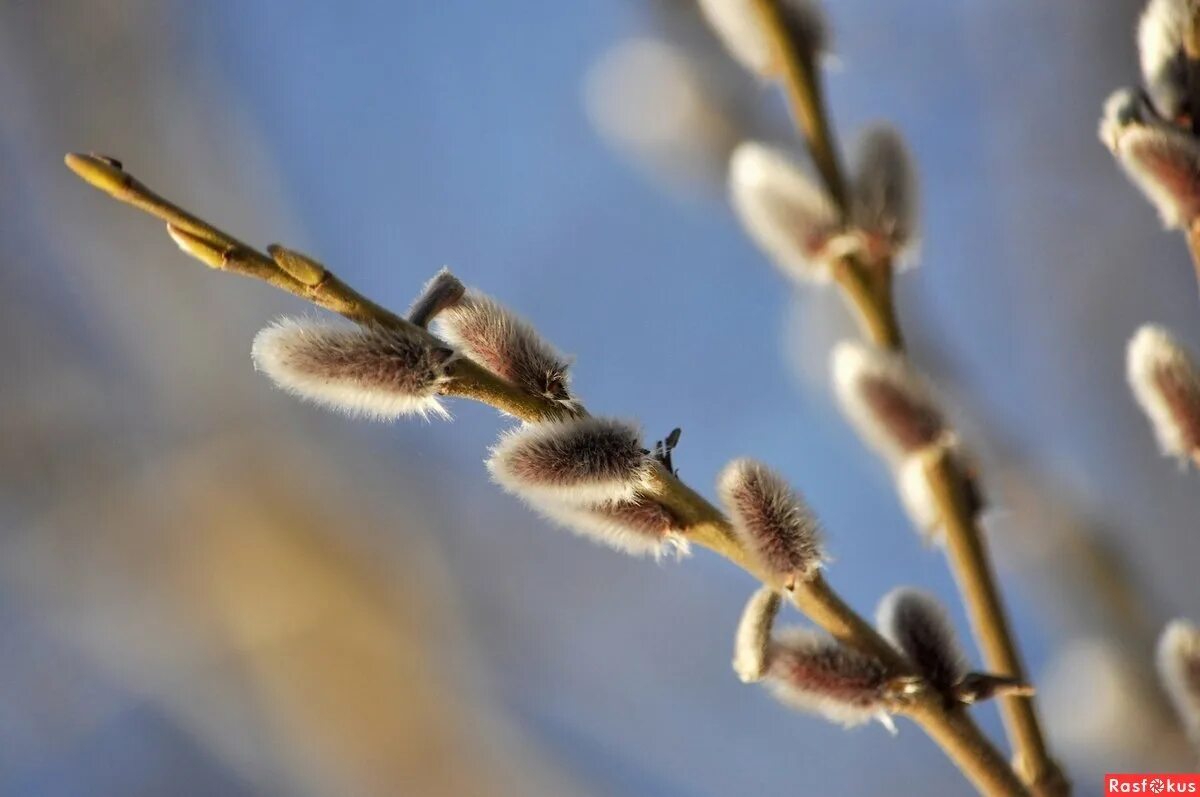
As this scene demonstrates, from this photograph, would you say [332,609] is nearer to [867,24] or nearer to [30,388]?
[30,388]

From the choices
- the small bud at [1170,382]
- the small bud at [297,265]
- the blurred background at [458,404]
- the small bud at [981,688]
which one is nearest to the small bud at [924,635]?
the small bud at [981,688]

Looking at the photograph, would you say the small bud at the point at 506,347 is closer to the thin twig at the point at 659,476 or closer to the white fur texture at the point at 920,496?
the thin twig at the point at 659,476

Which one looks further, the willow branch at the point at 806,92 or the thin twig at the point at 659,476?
the willow branch at the point at 806,92

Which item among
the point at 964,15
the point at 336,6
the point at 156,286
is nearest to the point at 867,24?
the point at 964,15

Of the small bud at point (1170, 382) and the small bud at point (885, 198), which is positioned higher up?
the small bud at point (885, 198)

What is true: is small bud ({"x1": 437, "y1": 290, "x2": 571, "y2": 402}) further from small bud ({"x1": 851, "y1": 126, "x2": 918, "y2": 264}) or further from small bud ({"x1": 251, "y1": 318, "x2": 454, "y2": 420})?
small bud ({"x1": 851, "y1": 126, "x2": 918, "y2": 264})

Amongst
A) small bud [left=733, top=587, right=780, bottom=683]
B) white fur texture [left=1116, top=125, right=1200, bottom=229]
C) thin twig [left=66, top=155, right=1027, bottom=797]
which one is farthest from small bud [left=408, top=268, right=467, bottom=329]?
white fur texture [left=1116, top=125, right=1200, bottom=229]

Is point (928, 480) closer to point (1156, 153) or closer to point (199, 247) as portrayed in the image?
point (1156, 153)
